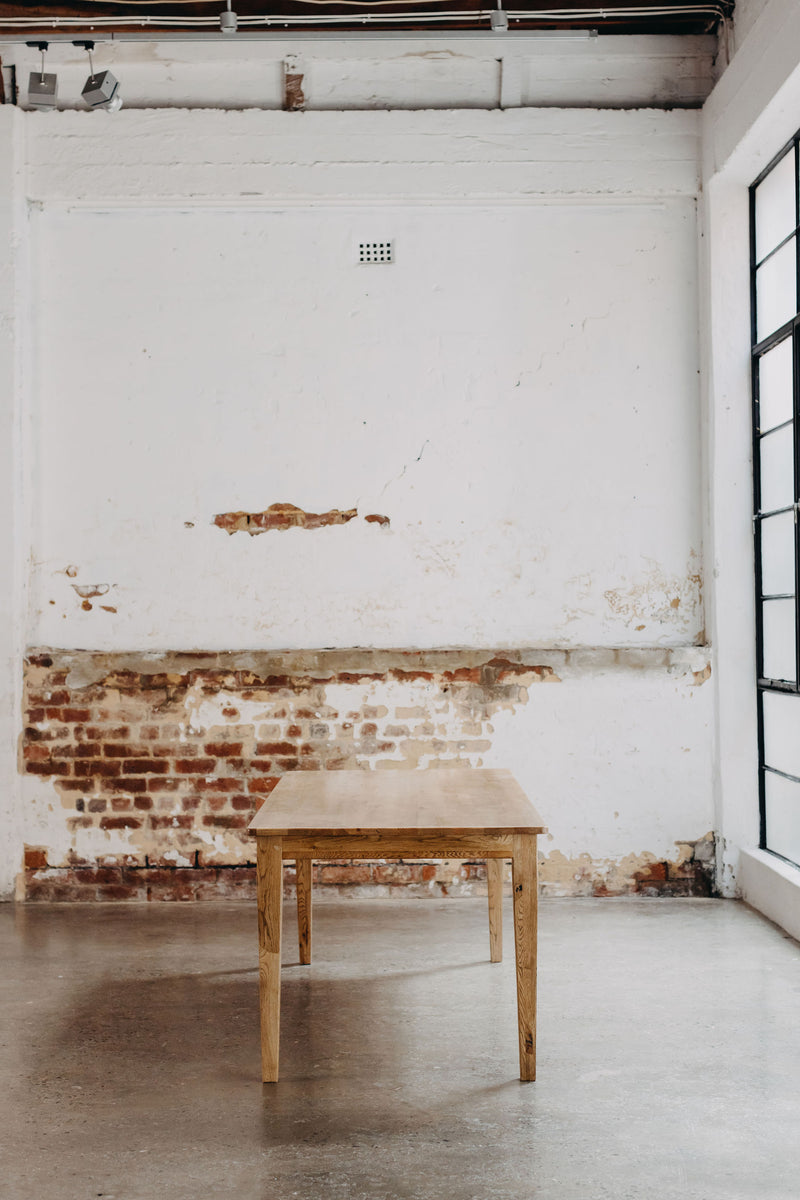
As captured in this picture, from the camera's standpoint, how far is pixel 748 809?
434 centimetres

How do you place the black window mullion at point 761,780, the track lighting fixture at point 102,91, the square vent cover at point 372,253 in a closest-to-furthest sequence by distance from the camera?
the track lighting fixture at point 102,91 < the black window mullion at point 761,780 < the square vent cover at point 372,253

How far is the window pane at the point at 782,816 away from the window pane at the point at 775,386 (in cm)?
156

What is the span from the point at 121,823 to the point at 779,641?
3.03m

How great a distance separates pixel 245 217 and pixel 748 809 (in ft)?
11.6

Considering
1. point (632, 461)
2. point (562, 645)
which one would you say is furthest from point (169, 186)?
point (562, 645)

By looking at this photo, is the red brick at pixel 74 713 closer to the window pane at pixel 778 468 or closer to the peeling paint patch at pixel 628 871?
the peeling paint patch at pixel 628 871

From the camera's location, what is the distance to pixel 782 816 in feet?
13.8

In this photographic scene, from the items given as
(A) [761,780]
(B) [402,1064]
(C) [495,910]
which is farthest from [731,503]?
(B) [402,1064]

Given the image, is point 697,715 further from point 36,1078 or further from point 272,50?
point 272,50

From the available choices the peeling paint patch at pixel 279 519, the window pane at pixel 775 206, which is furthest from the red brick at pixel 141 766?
the window pane at pixel 775 206

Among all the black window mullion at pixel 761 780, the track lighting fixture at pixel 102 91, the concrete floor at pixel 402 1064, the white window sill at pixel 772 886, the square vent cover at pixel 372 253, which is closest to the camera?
the concrete floor at pixel 402 1064

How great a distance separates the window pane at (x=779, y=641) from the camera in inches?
163

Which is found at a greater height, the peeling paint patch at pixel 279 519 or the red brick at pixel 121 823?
the peeling paint patch at pixel 279 519

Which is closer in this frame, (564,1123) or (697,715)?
(564,1123)
